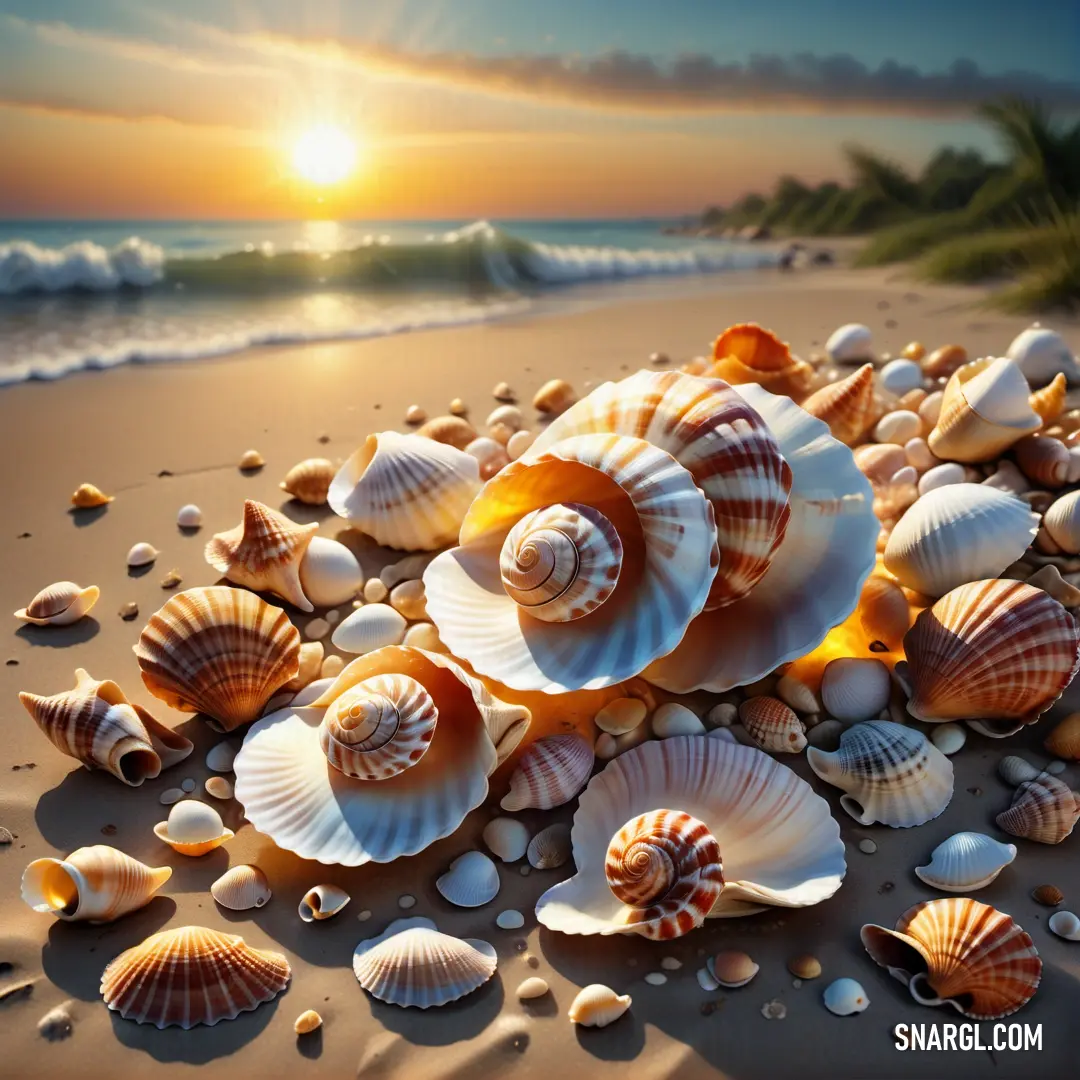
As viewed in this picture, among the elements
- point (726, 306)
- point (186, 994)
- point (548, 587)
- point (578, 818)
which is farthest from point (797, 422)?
point (726, 306)

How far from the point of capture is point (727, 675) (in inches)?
104

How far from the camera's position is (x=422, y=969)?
2018mm

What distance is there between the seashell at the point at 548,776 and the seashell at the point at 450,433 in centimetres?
185

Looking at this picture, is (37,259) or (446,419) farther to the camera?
(37,259)

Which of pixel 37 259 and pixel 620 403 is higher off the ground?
pixel 37 259

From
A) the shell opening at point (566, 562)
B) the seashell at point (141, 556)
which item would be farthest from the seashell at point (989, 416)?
the seashell at point (141, 556)

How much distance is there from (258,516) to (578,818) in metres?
1.56

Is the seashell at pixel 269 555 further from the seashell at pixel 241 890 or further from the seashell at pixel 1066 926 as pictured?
the seashell at pixel 1066 926

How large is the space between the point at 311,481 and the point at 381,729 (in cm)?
176

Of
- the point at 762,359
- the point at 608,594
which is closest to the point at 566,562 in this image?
the point at 608,594

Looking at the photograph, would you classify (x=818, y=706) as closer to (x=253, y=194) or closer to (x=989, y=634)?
(x=989, y=634)

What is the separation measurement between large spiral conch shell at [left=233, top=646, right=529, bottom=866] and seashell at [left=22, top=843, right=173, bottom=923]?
1.01 feet

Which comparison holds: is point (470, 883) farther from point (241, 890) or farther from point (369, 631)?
point (369, 631)

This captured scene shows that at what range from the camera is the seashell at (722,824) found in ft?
6.99
